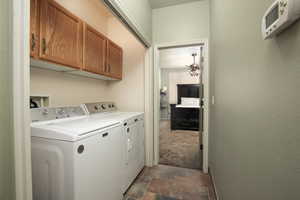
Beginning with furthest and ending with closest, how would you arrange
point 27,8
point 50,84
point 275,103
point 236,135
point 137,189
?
point 137,189, point 50,84, point 236,135, point 27,8, point 275,103

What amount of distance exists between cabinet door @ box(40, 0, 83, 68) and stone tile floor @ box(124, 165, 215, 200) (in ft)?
5.49

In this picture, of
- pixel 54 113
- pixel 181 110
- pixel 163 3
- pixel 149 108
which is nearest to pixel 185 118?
pixel 181 110

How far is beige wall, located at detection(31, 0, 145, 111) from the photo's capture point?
1.71 meters

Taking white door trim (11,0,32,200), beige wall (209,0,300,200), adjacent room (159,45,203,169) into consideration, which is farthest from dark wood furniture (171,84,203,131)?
white door trim (11,0,32,200)

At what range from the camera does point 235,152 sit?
0.92m

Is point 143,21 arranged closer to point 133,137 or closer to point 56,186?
point 133,137

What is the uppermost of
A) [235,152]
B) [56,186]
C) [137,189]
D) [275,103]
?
[275,103]

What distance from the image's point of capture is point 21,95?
60cm

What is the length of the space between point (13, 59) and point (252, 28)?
1.10 metres

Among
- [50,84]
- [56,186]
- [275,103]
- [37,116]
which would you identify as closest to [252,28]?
[275,103]

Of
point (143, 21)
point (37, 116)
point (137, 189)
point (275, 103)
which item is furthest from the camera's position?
point (143, 21)

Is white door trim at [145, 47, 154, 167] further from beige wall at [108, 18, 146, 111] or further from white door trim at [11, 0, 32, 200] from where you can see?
white door trim at [11, 0, 32, 200]

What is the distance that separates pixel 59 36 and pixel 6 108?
40.5 inches

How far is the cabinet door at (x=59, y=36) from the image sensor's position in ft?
3.92
